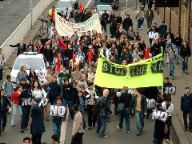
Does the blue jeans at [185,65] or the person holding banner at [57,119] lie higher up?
the person holding banner at [57,119]

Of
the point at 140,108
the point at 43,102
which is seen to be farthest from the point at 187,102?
the point at 43,102

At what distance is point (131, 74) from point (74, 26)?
14368 millimetres

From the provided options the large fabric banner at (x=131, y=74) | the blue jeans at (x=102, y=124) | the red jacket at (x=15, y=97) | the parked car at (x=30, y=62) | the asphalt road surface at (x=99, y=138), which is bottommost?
the asphalt road surface at (x=99, y=138)

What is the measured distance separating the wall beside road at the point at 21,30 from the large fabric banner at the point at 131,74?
14.2 meters

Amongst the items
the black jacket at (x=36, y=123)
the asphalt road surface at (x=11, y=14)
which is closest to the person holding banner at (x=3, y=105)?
the black jacket at (x=36, y=123)

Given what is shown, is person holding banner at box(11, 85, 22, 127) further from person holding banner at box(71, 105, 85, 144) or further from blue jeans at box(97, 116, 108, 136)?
person holding banner at box(71, 105, 85, 144)

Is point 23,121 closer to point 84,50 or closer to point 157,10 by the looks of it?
point 84,50

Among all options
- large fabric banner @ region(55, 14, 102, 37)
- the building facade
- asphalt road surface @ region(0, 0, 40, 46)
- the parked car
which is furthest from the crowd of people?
asphalt road surface @ region(0, 0, 40, 46)

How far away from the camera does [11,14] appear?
5628cm

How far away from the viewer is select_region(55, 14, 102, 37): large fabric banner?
36406 millimetres

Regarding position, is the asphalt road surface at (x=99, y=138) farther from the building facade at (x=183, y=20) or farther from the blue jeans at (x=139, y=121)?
the building facade at (x=183, y=20)

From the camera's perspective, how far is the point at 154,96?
24.2 meters

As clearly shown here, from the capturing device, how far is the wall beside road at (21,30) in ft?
121

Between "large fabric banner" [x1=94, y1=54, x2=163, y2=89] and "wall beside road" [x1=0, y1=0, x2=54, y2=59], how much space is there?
1421cm
